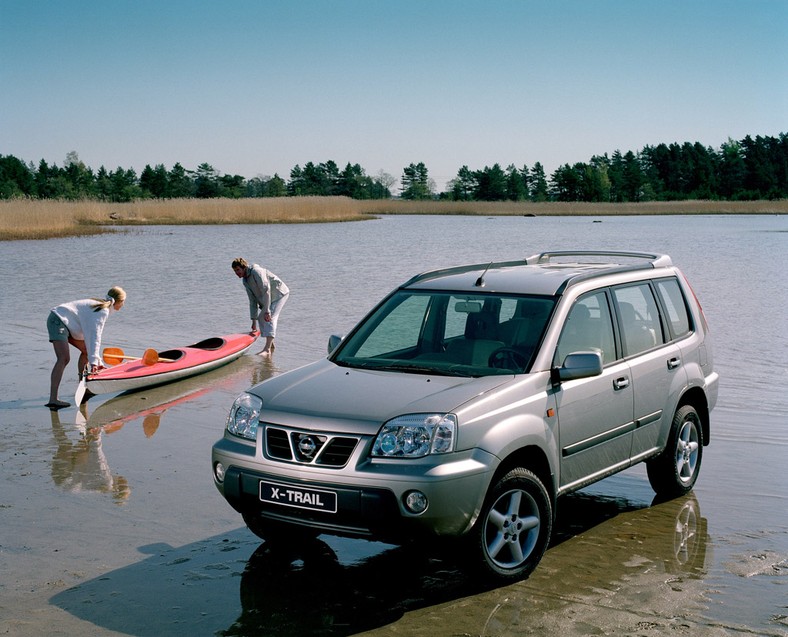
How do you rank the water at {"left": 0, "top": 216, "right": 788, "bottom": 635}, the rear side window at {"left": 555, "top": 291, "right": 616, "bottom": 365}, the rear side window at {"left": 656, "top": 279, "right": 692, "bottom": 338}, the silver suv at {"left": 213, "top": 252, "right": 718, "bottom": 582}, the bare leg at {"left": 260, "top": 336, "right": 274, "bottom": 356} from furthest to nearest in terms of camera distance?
the bare leg at {"left": 260, "top": 336, "right": 274, "bottom": 356}, the rear side window at {"left": 656, "top": 279, "right": 692, "bottom": 338}, the rear side window at {"left": 555, "top": 291, "right": 616, "bottom": 365}, the water at {"left": 0, "top": 216, "right": 788, "bottom": 635}, the silver suv at {"left": 213, "top": 252, "right": 718, "bottom": 582}

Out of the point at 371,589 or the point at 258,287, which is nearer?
the point at 371,589

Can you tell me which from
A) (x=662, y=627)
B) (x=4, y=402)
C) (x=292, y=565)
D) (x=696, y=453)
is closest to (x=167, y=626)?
(x=292, y=565)

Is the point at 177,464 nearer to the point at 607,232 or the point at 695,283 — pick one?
the point at 695,283

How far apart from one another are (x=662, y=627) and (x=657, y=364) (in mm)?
2530

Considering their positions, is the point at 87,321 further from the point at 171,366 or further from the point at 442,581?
the point at 442,581

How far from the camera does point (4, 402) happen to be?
12023mm

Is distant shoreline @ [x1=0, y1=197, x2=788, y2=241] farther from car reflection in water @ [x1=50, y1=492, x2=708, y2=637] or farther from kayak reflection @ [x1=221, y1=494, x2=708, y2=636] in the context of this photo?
kayak reflection @ [x1=221, y1=494, x2=708, y2=636]

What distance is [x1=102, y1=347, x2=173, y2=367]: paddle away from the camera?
13227 millimetres

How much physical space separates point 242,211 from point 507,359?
62402 millimetres

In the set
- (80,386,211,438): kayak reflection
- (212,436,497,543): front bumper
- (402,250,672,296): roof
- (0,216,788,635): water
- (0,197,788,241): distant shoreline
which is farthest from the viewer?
(0,197,788,241): distant shoreline

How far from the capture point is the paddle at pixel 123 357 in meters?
13.2

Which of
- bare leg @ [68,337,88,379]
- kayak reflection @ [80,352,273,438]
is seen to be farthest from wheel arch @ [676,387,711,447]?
bare leg @ [68,337,88,379]

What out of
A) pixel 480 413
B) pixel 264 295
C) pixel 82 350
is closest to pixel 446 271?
pixel 480 413

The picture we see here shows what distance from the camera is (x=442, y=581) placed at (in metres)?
6.06
